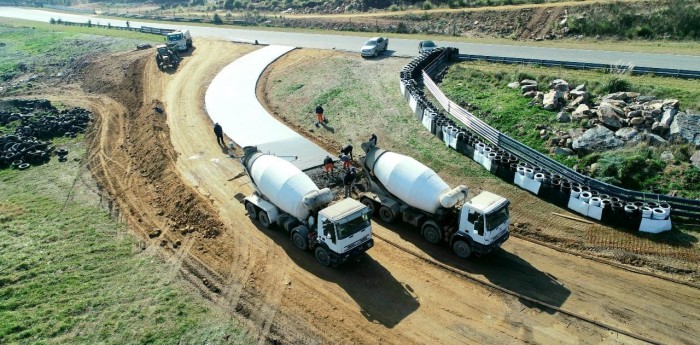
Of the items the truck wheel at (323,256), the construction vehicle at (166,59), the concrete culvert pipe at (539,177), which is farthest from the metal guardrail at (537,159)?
the construction vehicle at (166,59)

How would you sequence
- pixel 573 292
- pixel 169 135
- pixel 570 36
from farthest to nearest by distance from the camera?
pixel 570 36 < pixel 169 135 < pixel 573 292

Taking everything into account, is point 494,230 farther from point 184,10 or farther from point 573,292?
point 184,10

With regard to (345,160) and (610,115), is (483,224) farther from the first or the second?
(610,115)

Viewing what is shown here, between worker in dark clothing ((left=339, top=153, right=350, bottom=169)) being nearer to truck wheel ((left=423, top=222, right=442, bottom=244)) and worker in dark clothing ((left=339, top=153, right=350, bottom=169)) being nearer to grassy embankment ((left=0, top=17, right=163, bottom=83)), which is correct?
truck wheel ((left=423, top=222, right=442, bottom=244))

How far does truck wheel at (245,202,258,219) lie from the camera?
20.8m

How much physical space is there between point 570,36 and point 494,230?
3497cm

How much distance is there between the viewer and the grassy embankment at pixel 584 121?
21.6 metres

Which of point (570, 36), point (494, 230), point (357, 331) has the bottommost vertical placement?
point (357, 331)

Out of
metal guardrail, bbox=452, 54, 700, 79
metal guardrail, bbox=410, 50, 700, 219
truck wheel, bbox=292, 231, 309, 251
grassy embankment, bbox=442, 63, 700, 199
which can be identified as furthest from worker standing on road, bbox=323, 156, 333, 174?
metal guardrail, bbox=452, 54, 700, 79

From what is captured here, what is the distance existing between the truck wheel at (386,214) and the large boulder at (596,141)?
10873 millimetres

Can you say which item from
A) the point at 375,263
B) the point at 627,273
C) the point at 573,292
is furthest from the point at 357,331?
the point at 627,273

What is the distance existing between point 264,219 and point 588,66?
26160mm

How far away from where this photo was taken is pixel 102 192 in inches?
974

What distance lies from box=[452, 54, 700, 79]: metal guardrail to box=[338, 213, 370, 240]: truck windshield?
79.2 ft
